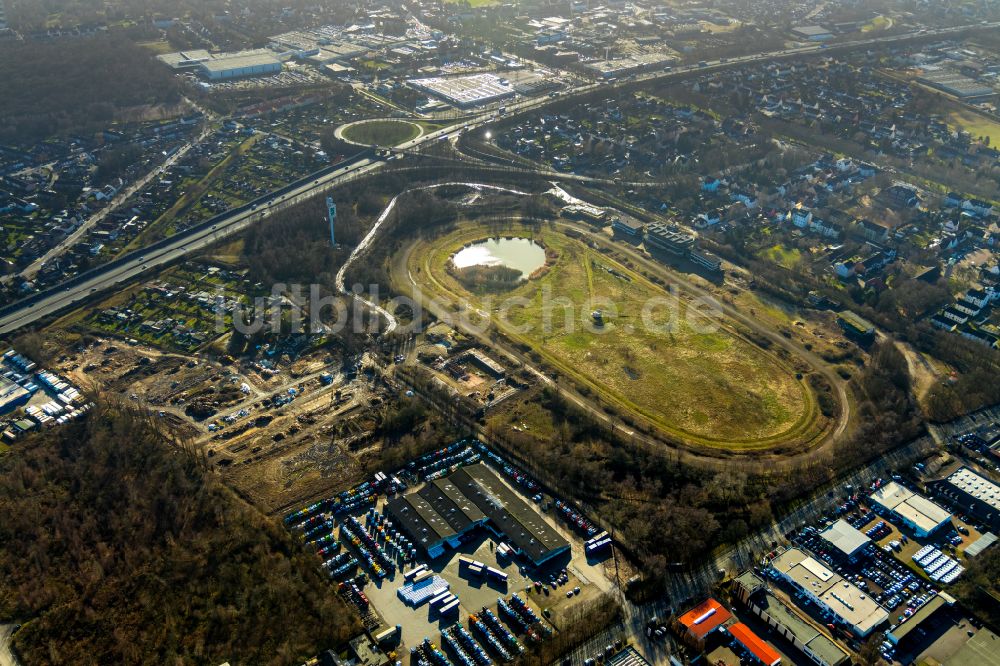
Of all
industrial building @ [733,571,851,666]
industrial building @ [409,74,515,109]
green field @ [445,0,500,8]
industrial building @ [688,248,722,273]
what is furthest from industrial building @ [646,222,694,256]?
green field @ [445,0,500,8]

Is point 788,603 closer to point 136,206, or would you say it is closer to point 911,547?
point 911,547

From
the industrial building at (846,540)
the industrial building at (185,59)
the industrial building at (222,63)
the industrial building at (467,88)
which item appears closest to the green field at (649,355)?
the industrial building at (846,540)

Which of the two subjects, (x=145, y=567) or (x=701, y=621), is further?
(x=145, y=567)

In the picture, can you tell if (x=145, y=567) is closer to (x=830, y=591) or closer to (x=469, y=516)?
(x=469, y=516)

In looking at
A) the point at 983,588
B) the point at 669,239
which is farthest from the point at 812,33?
the point at 983,588

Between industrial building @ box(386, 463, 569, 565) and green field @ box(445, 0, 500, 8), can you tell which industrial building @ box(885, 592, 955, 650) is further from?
green field @ box(445, 0, 500, 8)

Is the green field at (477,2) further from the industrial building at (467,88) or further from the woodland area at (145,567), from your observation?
the woodland area at (145,567)
